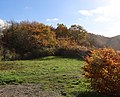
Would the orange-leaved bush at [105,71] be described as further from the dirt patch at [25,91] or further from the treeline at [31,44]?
the treeline at [31,44]

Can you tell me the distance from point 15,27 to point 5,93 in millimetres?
32907

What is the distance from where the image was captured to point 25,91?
56.0 feet

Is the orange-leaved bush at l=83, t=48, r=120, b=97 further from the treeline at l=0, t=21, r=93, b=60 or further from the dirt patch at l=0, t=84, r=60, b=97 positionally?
the treeline at l=0, t=21, r=93, b=60

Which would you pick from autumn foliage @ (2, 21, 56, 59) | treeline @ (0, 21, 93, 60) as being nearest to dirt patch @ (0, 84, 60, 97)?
treeline @ (0, 21, 93, 60)

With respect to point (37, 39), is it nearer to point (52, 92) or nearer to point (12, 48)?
point (12, 48)

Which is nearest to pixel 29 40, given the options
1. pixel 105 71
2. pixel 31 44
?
pixel 31 44

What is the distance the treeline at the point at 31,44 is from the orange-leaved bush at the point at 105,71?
76.9ft

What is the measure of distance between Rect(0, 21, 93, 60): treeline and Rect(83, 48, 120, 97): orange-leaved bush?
23425mm

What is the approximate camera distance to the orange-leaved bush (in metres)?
16.2

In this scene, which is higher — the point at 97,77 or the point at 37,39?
the point at 37,39

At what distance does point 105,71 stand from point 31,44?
29.2 meters

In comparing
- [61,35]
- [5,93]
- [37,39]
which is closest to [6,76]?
[5,93]

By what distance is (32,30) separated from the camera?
47.8m

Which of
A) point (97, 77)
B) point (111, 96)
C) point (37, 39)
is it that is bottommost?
point (111, 96)
